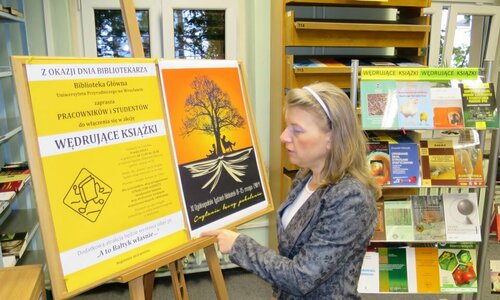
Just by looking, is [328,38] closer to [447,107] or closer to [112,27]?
[447,107]

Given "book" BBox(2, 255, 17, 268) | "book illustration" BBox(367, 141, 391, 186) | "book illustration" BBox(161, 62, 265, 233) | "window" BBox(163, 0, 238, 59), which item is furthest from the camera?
"window" BBox(163, 0, 238, 59)

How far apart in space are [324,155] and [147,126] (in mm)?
597

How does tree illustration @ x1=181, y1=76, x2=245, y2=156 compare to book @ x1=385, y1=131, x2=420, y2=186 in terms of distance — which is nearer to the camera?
tree illustration @ x1=181, y1=76, x2=245, y2=156

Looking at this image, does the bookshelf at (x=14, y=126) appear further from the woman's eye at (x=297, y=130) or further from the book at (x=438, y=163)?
the book at (x=438, y=163)

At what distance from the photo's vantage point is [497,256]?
329cm

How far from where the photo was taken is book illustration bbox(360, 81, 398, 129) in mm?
1940

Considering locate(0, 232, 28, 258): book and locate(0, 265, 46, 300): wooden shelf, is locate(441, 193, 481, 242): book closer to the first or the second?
locate(0, 265, 46, 300): wooden shelf

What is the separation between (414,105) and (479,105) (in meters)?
0.32

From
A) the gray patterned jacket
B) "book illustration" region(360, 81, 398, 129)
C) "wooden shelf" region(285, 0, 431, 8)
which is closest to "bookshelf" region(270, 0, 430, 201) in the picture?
"wooden shelf" region(285, 0, 431, 8)

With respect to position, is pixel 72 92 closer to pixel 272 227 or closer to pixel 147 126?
pixel 147 126

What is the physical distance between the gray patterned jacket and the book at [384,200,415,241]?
2.83 feet

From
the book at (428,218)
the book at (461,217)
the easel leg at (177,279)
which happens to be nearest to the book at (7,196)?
the easel leg at (177,279)

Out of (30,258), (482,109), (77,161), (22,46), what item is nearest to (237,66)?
(77,161)

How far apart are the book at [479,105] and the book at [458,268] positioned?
658 millimetres
